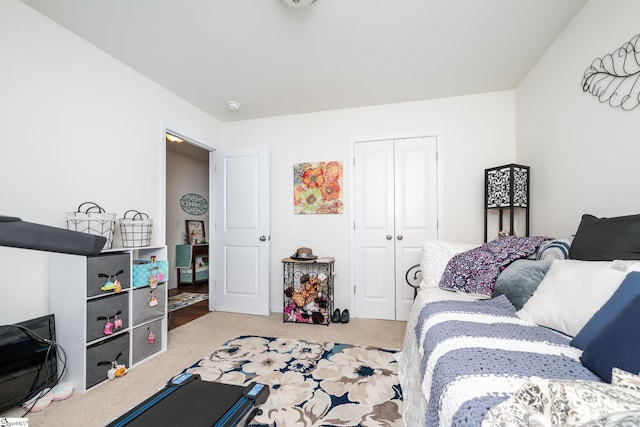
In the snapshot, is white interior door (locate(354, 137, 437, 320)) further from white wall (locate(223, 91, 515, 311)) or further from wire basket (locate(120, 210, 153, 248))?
wire basket (locate(120, 210, 153, 248))

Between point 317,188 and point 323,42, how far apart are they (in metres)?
1.65

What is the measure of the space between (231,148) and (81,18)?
6.16 ft

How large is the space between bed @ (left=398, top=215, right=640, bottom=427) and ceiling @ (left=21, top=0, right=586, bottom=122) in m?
1.53

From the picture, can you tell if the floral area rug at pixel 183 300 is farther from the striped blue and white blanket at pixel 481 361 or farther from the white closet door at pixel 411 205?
the striped blue and white blanket at pixel 481 361

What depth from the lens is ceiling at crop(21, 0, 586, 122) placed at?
5.94 feet

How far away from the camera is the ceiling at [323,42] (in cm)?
181

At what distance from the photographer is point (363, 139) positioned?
3.31 m

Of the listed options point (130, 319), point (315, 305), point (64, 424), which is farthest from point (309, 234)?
point (64, 424)

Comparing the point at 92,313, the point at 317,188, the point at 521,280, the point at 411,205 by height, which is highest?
the point at 317,188

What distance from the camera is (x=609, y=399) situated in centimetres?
55

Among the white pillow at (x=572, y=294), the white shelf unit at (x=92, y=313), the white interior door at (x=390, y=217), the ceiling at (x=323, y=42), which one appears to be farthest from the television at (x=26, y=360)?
the white pillow at (x=572, y=294)

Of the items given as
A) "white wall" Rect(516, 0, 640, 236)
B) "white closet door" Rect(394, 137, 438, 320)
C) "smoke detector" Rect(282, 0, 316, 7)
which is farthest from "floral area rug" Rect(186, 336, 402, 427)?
"smoke detector" Rect(282, 0, 316, 7)

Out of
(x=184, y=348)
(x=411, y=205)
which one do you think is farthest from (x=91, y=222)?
(x=411, y=205)

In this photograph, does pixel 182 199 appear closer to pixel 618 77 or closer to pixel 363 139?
pixel 363 139
